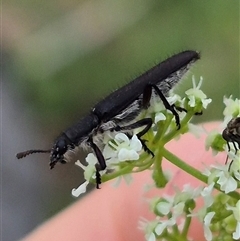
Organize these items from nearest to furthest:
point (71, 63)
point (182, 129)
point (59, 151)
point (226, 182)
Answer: point (226, 182) < point (182, 129) < point (59, 151) < point (71, 63)

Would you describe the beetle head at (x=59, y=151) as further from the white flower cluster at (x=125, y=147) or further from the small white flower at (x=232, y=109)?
the small white flower at (x=232, y=109)

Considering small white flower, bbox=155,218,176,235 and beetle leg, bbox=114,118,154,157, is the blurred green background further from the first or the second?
small white flower, bbox=155,218,176,235

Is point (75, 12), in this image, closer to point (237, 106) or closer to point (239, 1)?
point (239, 1)

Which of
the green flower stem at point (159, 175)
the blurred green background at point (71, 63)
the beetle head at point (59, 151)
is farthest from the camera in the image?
the blurred green background at point (71, 63)

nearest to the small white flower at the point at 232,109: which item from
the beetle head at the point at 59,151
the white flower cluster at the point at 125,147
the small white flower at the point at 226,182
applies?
the white flower cluster at the point at 125,147

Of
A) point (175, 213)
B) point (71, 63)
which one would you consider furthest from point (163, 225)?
point (71, 63)

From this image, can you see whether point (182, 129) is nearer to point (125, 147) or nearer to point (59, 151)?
point (125, 147)

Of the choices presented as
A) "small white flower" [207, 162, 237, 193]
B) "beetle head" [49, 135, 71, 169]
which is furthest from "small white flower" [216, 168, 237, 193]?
"beetle head" [49, 135, 71, 169]

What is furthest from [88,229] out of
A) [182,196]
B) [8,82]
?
[8,82]
